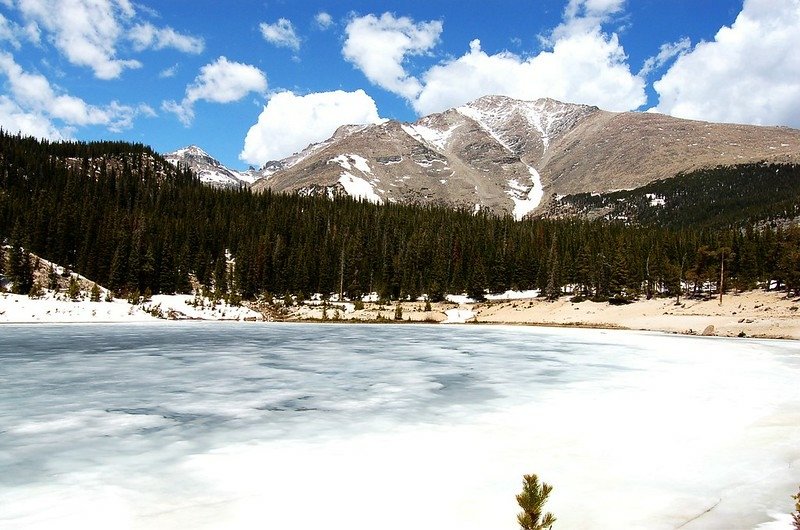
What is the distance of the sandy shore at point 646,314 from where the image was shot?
4959cm

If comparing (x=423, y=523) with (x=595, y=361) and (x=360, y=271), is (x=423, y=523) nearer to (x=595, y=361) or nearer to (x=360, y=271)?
(x=595, y=361)

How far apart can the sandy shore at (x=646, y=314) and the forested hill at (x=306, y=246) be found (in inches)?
265

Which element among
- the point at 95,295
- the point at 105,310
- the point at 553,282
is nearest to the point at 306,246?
the point at 95,295

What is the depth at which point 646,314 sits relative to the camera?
6850cm

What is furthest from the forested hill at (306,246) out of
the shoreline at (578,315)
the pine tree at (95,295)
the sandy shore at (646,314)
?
the pine tree at (95,295)

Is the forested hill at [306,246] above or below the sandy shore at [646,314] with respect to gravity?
above

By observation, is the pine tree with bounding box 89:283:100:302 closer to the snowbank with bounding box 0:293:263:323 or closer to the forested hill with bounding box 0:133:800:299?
the snowbank with bounding box 0:293:263:323

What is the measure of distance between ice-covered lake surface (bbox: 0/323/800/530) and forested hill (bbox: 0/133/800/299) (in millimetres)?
58391

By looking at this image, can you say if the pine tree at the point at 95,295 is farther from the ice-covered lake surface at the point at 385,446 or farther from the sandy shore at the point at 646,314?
the ice-covered lake surface at the point at 385,446

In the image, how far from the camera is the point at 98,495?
24.0 feet

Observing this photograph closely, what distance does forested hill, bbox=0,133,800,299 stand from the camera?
271 ft

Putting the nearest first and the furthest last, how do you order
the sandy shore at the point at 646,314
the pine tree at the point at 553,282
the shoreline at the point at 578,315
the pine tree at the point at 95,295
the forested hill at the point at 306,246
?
the shoreline at the point at 578,315 → the sandy shore at the point at 646,314 → the pine tree at the point at 95,295 → the forested hill at the point at 306,246 → the pine tree at the point at 553,282

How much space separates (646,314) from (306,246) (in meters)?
67.7

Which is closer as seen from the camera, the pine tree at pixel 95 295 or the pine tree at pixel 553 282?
the pine tree at pixel 95 295
